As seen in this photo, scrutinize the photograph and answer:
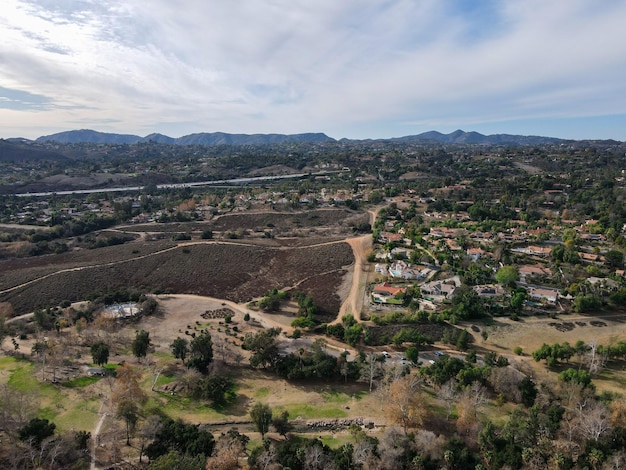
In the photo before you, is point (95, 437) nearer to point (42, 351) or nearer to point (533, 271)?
point (42, 351)

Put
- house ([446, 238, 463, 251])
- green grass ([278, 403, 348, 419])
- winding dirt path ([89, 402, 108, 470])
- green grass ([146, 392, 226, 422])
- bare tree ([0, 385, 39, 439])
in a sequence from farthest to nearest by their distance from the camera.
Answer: house ([446, 238, 463, 251])
green grass ([146, 392, 226, 422])
green grass ([278, 403, 348, 419])
bare tree ([0, 385, 39, 439])
winding dirt path ([89, 402, 108, 470])

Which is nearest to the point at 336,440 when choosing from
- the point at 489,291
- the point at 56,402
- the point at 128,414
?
the point at 128,414

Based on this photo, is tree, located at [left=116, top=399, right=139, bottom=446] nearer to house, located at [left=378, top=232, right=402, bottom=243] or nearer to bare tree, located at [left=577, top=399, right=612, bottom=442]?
bare tree, located at [left=577, top=399, right=612, bottom=442]

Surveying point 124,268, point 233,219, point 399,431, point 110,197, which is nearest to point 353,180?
point 233,219

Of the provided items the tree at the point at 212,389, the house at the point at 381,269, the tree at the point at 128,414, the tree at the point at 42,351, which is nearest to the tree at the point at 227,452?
the tree at the point at 212,389

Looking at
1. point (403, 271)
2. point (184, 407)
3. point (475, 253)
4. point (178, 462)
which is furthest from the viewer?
point (475, 253)

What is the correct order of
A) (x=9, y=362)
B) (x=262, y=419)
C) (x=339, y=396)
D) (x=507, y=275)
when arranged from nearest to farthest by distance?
(x=262, y=419) < (x=339, y=396) < (x=9, y=362) < (x=507, y=275)

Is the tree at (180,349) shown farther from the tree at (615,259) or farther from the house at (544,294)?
the tree at (615,259)

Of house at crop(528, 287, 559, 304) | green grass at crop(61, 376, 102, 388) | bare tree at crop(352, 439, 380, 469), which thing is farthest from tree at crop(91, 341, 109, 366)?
house at crop(528, 287, 559, 304)
